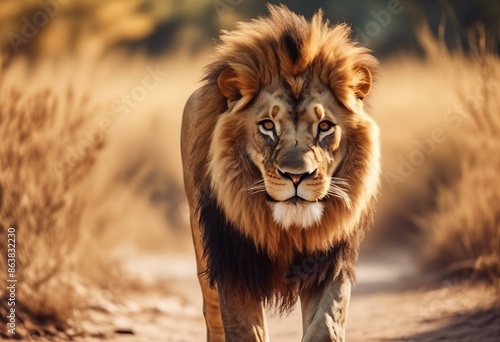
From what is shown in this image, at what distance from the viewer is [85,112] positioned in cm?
890

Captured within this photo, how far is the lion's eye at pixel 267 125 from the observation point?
185 inches

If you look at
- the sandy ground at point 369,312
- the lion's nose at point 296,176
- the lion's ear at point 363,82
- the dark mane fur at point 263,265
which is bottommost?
the sandy ground at point 369,312

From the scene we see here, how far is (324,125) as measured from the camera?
15.4 ft

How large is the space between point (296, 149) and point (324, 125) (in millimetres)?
209

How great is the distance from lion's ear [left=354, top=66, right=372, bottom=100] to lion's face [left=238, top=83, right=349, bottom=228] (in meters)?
0.20

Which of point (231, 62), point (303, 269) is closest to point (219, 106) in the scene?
point (231, 62)

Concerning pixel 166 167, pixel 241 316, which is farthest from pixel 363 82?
pixel 166 167

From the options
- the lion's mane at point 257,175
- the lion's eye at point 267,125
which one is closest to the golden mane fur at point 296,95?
the lion's mane at point 257,175

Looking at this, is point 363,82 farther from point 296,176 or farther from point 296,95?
point 296,176

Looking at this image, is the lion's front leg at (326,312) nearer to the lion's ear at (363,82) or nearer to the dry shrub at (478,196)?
the lion's ear at (363,82)

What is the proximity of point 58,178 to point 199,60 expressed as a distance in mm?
4131

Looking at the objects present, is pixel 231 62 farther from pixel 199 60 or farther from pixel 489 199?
pixel 199 60

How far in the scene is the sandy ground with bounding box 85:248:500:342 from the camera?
7562 mm

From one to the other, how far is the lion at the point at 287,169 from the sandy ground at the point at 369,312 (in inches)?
79.4
